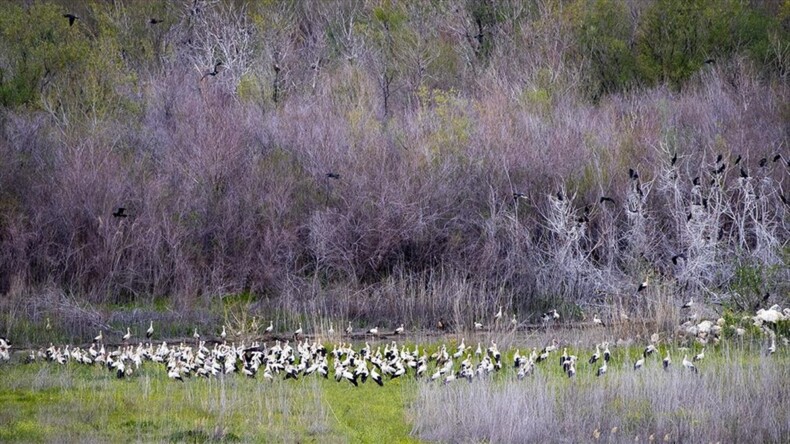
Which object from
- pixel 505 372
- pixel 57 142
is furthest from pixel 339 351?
pixel 57 142

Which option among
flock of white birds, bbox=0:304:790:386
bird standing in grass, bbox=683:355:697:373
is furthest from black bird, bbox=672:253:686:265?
bird standing in grass, bbox=683:355:697:373

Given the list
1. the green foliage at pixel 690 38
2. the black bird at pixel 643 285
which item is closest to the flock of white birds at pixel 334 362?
the black bird at pixel 643 285

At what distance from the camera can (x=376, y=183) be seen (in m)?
25.9

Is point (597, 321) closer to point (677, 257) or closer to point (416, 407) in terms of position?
point (677, 257)

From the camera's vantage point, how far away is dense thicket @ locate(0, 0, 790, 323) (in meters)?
23.4

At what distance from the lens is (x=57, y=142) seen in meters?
28.0

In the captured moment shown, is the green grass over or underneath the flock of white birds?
underneath

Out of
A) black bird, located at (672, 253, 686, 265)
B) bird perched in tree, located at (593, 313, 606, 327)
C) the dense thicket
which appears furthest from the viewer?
the dense thicket

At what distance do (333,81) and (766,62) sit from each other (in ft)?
45.2

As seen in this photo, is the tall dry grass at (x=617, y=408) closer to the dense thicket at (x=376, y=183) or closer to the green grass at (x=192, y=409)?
the green grass at (x=192, y=409)

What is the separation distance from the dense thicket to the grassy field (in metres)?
5.63

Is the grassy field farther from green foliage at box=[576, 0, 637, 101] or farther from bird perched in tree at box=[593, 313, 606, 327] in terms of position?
green foliage at box=[576, 0, 637, 101]

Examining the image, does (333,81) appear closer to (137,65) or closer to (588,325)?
(137,65)

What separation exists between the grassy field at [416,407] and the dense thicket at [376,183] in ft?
18.5
